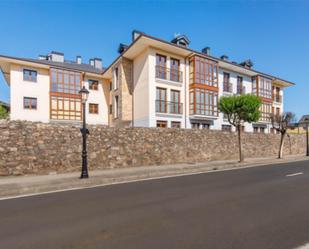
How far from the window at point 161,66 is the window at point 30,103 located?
49.0 feet

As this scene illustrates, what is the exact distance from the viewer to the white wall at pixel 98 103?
27.2 meters

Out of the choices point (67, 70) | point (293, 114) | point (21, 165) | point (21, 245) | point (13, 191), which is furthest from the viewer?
point (67, 70)

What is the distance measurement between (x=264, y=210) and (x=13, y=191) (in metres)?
7.89

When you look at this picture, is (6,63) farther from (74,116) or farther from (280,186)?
(280,186)

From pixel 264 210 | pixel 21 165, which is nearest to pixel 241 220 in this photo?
pixel 264 210

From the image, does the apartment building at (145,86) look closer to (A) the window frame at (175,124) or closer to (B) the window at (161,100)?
(B) the window at (161,100)

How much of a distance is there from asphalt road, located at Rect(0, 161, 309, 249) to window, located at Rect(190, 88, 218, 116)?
14949 mm

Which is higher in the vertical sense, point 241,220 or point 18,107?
point 18,107

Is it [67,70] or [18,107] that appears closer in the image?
[18,107]

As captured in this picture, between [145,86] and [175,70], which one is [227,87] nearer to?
[175,70]

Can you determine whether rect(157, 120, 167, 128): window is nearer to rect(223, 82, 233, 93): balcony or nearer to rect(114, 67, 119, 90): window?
rect(114, 67, 119, 90): window

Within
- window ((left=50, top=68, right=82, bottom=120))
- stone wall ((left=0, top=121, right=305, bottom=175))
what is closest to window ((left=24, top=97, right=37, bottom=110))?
window ((left=50, top=68, right=82, bottom=120))

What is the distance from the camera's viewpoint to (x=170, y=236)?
3615 millimetres

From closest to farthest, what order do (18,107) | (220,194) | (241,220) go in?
(241,220) → (220,194) → (18,107)
